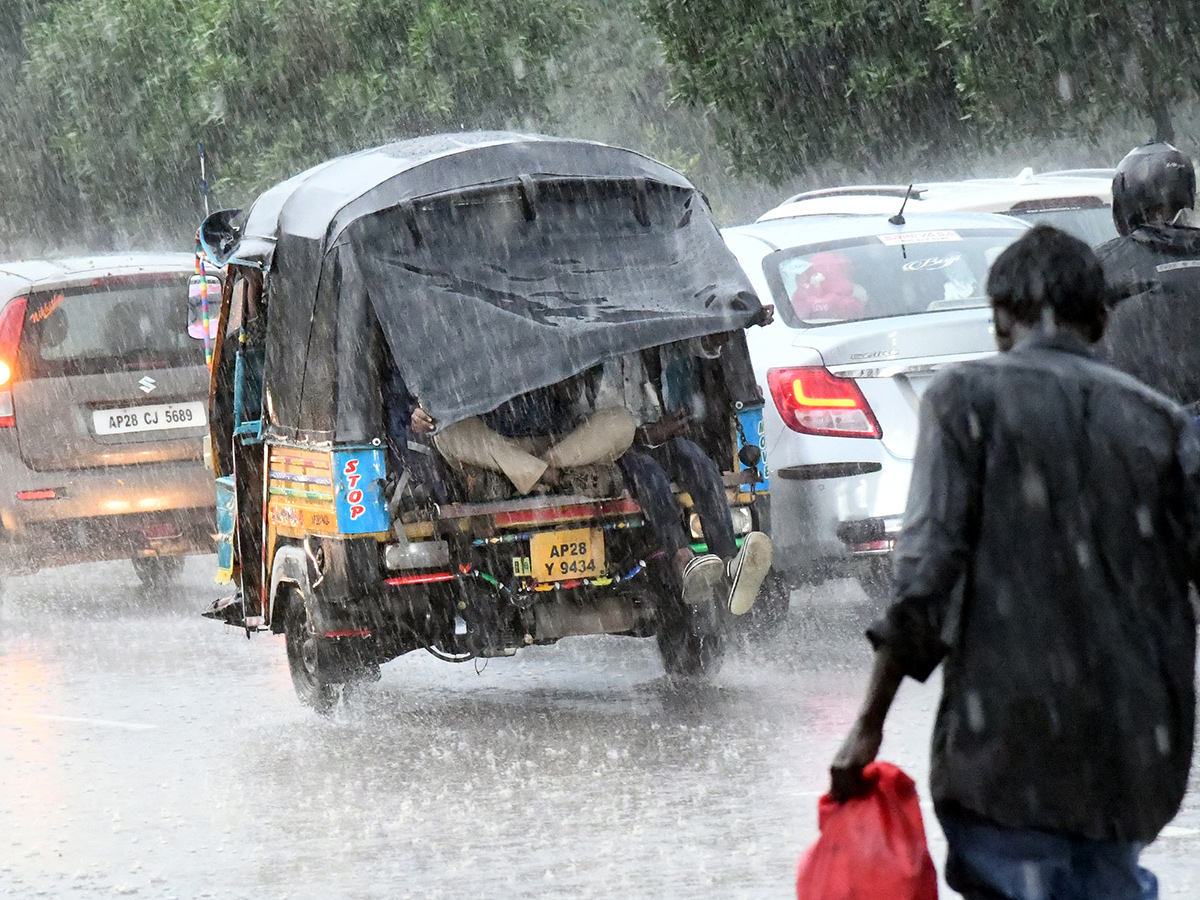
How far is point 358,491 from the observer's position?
8.02 m

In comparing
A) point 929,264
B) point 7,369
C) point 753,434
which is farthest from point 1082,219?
point 7,369

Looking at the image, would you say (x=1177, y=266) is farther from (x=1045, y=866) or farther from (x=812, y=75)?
(x=812, y=75)

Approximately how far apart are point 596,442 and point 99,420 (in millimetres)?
4560

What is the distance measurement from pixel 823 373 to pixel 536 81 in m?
22.0

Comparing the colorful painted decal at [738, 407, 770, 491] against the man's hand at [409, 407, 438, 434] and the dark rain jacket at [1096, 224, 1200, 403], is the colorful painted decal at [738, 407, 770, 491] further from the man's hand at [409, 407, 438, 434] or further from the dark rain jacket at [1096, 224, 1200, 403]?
the dark rain jacket at [1096, 224, 1200, 403]

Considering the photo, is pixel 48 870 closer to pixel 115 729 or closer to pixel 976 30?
pixel 115 729

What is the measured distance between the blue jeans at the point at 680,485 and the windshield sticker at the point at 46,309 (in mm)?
4725

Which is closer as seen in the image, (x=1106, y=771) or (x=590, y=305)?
(x=1106, y=771)

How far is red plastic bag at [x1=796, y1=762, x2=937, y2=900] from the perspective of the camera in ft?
11.5

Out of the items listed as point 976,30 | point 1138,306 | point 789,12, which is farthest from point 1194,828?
point 789,12

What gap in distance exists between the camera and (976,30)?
65.1 feet

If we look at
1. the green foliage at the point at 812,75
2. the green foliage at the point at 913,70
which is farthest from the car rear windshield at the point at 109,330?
the green foliage at the point at 812,75

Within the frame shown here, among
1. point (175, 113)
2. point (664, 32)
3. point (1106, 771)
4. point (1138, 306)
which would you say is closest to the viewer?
point (1106, 771)

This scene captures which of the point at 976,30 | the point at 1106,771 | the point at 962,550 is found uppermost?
the point at 976,30
